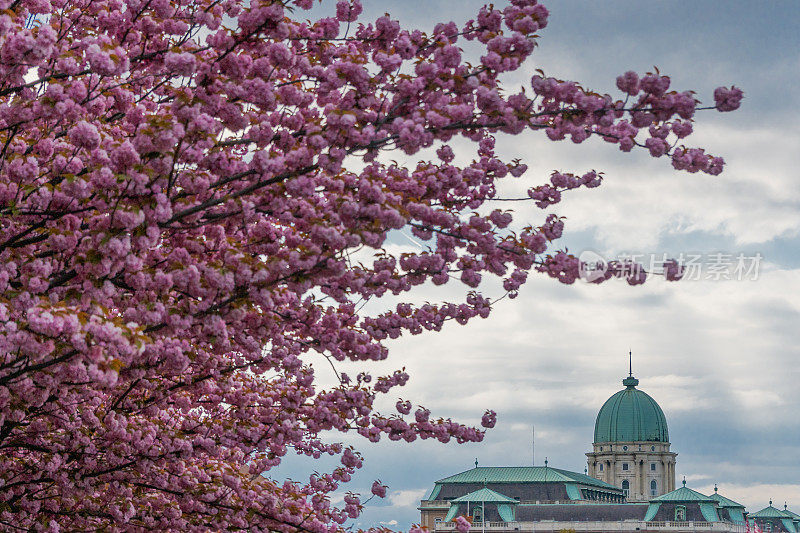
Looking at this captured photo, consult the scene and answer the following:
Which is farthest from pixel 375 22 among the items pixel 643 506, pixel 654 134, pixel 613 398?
pixel 613 398

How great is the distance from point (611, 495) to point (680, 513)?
29935 mm

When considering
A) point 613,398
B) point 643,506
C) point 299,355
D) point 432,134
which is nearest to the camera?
point 432,134

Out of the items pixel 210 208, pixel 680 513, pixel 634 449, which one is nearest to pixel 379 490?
pixel 210 208

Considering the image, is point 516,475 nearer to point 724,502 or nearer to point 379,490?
point 724,502

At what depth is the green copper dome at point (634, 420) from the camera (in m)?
155

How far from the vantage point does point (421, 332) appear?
42.0 ft

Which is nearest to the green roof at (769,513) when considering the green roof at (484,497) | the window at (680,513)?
the window at (680,513)

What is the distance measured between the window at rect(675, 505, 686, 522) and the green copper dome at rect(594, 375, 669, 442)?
135ft

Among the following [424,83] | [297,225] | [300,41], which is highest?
[300,41]

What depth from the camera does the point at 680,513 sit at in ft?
371

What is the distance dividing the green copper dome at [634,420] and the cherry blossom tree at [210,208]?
14777 cm

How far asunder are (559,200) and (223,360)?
171 inches

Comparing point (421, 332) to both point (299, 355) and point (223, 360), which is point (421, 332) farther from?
point (223, 360)

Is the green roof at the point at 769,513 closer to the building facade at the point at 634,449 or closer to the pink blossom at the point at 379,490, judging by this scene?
the building facade at the point at 634,449
